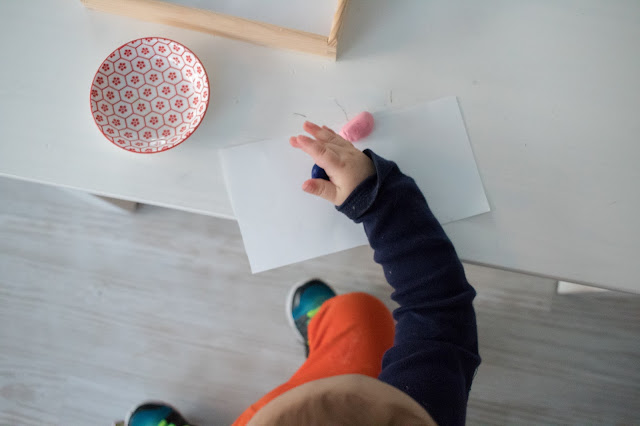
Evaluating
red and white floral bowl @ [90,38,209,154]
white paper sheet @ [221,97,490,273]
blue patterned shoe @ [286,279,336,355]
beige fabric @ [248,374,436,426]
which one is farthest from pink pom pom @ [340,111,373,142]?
blue patterned shoe @ [286,279,336,355]

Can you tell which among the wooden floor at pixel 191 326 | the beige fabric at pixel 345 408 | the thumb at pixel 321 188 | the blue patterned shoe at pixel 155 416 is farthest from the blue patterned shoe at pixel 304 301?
the beige fabric at pixel 345 408

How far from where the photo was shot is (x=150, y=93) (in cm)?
53

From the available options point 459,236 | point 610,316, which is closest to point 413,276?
point 459,236

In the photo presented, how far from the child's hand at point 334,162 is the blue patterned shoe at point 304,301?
16.9 inches

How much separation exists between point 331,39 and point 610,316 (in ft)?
2.88

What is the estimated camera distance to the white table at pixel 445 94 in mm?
508

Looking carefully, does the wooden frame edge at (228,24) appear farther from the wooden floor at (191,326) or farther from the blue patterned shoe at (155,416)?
the blue patterned shoe at (155,416)

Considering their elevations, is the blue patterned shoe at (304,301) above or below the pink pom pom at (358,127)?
below

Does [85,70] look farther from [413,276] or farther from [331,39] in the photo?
[413,276]

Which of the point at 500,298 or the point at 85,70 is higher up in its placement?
the point at 85,70

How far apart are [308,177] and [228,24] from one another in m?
0.22

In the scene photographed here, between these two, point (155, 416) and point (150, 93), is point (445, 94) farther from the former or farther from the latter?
point (155, 416)

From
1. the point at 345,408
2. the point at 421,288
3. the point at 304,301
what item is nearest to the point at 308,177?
the point at 421,288

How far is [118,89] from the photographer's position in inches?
20.6
